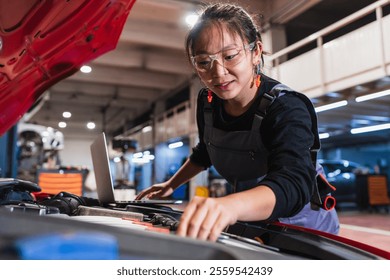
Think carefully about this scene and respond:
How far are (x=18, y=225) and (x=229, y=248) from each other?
0.67 ft

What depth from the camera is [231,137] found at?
0.84m

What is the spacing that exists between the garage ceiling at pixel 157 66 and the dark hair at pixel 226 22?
1.35 ft

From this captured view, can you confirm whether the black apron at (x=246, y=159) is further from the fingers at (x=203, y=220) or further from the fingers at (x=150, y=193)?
the fingers at (x=203, y=220)

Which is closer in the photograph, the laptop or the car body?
the car body

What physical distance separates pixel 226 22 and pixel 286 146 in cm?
30

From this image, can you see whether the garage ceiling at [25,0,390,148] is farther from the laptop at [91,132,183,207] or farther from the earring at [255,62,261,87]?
the laptop at [91,132,183,207]

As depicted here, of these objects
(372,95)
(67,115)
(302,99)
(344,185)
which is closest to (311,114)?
(302,99)

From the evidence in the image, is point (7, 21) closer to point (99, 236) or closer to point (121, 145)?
point (99, 236)

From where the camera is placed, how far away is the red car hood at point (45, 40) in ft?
2.92

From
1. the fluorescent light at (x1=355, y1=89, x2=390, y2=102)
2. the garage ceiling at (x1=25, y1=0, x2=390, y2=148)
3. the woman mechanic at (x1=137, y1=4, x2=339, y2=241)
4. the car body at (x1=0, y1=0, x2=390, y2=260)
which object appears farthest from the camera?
the garage ceiling at (x1=25, y1=0, x2=390, y2=148)

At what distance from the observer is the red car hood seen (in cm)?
89

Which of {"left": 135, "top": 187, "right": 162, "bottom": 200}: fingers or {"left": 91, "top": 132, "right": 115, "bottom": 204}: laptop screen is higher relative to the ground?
{"left": 91, "top": 132, "right": 115, "bottom": 204}: laptop screen

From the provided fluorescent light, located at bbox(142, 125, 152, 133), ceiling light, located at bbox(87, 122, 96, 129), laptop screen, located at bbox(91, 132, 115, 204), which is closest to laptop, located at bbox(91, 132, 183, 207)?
laptop screen, located at bbox(91, 132, 115, 204)

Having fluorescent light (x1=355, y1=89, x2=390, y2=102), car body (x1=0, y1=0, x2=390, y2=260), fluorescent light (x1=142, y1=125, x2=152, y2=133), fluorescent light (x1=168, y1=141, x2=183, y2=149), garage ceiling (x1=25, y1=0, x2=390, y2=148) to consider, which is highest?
garage ceiling (x1=25, y1=0, x2=390, y2=148)
